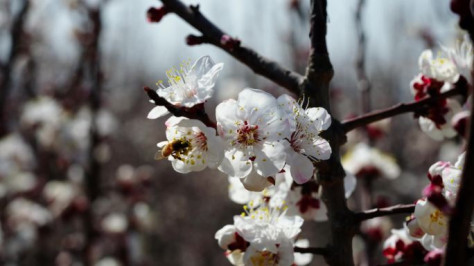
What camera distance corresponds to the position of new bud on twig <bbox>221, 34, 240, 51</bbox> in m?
1.37

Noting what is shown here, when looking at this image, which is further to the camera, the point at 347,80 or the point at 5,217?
the point at 347,80

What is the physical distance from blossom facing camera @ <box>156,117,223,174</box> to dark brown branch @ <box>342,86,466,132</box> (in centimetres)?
36

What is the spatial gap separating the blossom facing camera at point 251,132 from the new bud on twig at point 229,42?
304 millimetres

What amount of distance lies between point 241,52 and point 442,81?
58 centimetres

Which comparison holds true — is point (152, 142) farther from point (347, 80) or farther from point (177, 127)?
point (177, 127)

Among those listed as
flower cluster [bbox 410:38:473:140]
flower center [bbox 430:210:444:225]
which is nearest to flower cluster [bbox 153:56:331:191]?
flower center [bbox 430:210:444:225]

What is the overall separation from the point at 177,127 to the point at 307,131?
0.97 feet

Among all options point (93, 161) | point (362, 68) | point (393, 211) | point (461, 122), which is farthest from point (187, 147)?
point (93, 161)

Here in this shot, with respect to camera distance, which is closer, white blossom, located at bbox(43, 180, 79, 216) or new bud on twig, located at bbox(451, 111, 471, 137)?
new bud on twig, located at bbox(451, 111, 471, 137)

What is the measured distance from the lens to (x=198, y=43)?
1.48 metres

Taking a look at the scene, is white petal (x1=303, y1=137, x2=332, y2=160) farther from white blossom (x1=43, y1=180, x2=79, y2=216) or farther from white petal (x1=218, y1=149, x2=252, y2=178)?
white blossom (x1=43, y1=180, x2=79, y2=216)

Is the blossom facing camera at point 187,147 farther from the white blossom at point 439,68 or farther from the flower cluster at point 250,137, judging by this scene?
the white blossom at point 439,68

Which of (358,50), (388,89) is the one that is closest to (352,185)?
(358,50)

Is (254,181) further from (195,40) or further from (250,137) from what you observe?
(195,40)
